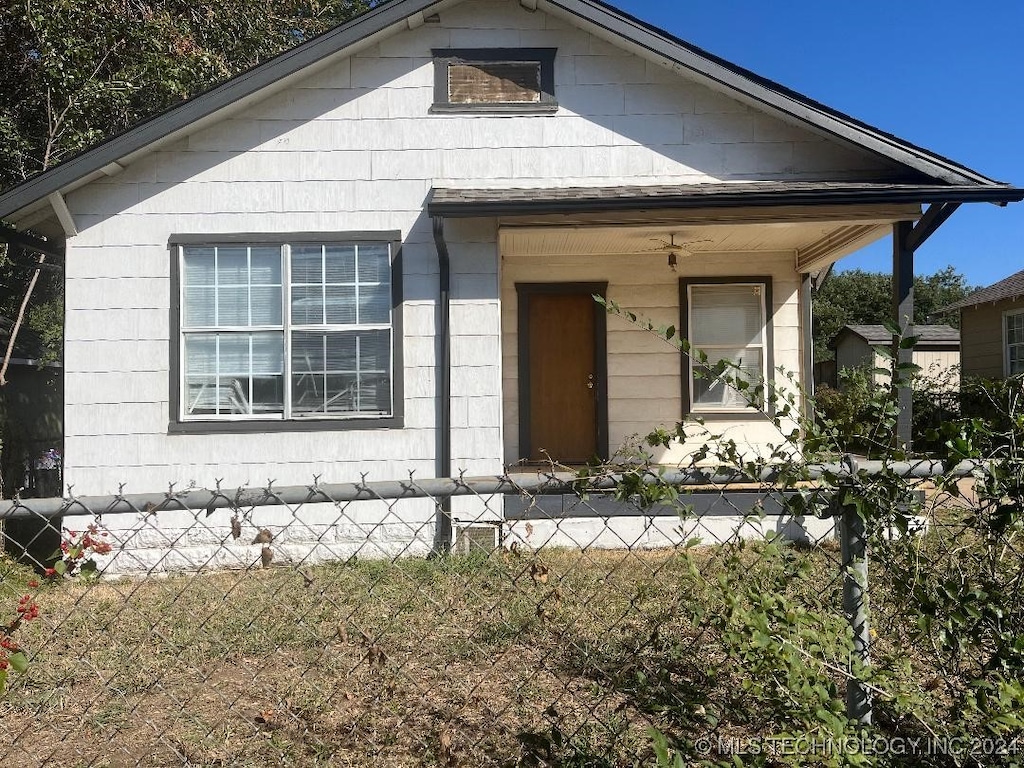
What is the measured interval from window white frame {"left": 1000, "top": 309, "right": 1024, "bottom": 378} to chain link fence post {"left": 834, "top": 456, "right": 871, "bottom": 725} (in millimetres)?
17255

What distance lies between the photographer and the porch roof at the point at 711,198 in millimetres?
6145

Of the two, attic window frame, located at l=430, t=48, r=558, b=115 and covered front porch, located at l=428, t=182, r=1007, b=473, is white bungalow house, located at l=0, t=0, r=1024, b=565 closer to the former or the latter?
attic window frame, located at l=430, t=48, r=558, b=115

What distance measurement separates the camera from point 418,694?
3.55m

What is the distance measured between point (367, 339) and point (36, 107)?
8.57 metres

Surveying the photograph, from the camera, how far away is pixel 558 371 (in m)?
9.04

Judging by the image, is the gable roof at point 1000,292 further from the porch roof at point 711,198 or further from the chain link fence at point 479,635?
the chain link fence at point 479,635

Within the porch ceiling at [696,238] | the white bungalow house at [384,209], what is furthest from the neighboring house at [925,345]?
the white bungalow house at [384,209]

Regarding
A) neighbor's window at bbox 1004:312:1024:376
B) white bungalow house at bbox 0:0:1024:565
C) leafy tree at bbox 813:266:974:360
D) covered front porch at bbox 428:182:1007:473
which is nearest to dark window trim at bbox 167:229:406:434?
white bungalow house at bbox 0:0:1024:565

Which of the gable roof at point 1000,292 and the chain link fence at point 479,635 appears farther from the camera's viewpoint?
the gable roof at point 1000,292

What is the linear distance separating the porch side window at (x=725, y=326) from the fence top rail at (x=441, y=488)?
6.65 m

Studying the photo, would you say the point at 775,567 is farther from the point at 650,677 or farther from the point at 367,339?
the point at 367,339

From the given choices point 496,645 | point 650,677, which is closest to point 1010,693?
point 650,677

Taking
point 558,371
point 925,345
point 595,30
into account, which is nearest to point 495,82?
point 595,30

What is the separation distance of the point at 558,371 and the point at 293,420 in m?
3.49
